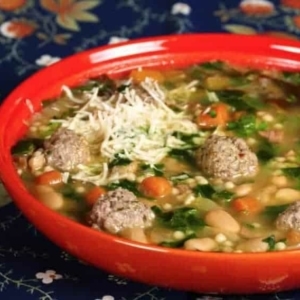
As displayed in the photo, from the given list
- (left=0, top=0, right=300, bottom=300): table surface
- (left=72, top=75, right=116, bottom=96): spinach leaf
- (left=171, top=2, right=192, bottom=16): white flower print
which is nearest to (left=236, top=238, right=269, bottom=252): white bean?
(left=72, top=75, right=116, bottom=96): spinach leaf

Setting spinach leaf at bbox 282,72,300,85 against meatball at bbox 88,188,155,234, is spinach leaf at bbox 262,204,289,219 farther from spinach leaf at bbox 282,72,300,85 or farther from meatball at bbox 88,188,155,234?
spinach leaf at bbox 282,72,300,85

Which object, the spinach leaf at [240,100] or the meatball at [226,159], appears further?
the spinach leaf at [240,100]

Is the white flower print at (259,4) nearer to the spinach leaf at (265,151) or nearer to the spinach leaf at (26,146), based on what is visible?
the spinach leaf at (265,151)

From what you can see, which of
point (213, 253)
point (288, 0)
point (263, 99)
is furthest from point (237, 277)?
point (288, 0)

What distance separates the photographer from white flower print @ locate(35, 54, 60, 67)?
8.72 ft

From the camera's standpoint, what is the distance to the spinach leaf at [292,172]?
1979 millimetres

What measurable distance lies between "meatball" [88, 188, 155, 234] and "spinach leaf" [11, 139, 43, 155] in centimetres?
30

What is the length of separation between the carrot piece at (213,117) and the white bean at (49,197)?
1.34ft

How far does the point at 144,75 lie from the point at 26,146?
429 mm

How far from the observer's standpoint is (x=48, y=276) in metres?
1.82

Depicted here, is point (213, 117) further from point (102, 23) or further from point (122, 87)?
point (102, 23)

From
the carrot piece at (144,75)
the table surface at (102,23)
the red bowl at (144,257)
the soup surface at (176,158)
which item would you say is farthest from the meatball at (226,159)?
the table surface at (102,23)

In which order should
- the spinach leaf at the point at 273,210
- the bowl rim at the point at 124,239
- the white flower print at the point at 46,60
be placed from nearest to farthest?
the bowl rim at the point at 124,239
the spinach leaf at the point at 273,210
the white flower print at the point at 46,60

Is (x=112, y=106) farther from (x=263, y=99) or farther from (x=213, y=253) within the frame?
(x=213, y=253)
